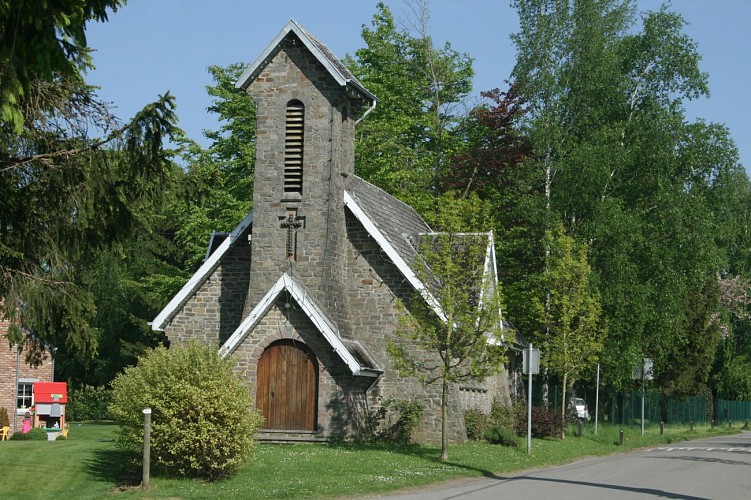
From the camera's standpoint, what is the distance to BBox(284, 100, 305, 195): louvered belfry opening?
1094 inches

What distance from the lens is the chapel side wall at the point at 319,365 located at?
2595cm

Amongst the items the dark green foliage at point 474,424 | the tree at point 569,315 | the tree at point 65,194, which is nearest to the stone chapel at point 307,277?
the dark green foliage at point 474,424

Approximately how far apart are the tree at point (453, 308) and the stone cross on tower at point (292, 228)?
4.09 metres

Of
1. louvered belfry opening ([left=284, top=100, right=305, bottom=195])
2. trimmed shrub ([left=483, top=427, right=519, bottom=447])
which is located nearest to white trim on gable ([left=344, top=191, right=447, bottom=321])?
louvered belfry opening ([left=284, top=100, right=305, bottom=195])

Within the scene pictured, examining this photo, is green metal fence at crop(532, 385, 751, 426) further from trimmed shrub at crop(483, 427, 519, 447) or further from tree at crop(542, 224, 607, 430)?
trimmed shrub at crop(483, 427, 519, 447)

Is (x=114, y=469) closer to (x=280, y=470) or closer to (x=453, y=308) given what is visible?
(x=280, y=470)

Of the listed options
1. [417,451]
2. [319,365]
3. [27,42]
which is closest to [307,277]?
[319,365]

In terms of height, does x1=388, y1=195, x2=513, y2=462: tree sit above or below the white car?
above

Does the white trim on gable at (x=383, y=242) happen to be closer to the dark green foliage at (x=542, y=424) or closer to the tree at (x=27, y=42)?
the dark green foliage at (x=542, y=424)

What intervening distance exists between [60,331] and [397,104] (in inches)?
1428

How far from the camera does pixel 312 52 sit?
27562mm

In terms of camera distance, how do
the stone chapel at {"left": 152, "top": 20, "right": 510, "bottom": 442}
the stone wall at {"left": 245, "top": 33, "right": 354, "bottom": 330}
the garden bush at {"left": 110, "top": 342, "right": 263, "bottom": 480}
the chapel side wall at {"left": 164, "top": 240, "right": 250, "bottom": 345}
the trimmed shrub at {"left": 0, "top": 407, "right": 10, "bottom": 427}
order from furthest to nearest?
the trimmed shrub at {"left": 0, "top": 407, "right": 10, "bottom": 427}, the chapel side wall at {"left": 164, "top": 240, "right": 250, "bottom": 345}, the stone wall at {"left": 245, "top": 33, "right": 354, "bottom": 330}, the stone chapel at {"left": 152, "top": 20, "right": 510, "bottom": 442}, the garden bush at {"left": 110, "top": 342, "right": 263, "bottom": 480}

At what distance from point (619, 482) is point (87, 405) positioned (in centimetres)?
4027

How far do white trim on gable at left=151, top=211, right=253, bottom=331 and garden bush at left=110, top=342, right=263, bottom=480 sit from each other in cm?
955
